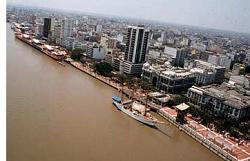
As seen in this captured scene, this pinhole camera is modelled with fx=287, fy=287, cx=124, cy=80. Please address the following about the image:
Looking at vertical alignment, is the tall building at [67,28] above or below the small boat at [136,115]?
above

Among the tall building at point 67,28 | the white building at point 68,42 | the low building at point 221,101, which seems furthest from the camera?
the tall building at point 67,28

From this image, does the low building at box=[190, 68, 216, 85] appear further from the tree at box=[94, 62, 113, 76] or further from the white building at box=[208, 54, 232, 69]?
the white building at box=[208, 54, 232, 69]

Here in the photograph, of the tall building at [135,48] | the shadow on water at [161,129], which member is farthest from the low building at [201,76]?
the shadow on water at [161,129]

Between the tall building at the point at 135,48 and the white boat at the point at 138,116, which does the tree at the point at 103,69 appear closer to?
the tall building at the point at 135,48

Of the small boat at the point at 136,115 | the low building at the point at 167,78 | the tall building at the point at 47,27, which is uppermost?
the tall building at the point at 47,27

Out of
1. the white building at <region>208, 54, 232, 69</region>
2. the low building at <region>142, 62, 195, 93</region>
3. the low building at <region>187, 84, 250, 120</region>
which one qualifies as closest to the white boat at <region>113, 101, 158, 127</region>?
the low building at <region>187, 84, 250, 120</region>

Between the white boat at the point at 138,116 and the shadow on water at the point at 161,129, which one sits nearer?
the shadow on water at the point at 161,129

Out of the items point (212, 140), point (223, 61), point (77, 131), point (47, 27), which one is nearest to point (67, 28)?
point (47, 27)
